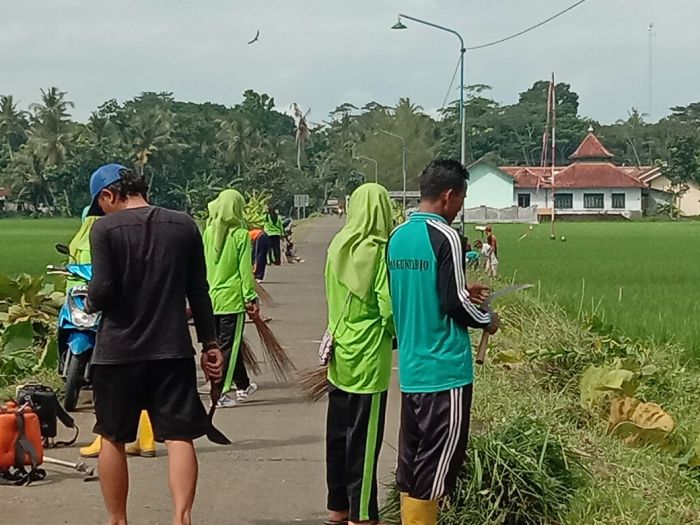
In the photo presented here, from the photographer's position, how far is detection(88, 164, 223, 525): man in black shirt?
17.5 ft

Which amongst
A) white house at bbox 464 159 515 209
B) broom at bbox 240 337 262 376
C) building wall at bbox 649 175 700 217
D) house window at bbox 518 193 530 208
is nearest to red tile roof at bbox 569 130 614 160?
building wall at bbox 649 175 700 217

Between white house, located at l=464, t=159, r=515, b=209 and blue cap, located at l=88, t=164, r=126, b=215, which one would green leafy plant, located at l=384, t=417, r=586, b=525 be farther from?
white house, located at l=464, t=159, r=515, b=209

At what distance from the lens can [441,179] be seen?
204 inches

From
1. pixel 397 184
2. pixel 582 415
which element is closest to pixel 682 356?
pixel 582 415

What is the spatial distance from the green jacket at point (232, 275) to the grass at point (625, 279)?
4.24m

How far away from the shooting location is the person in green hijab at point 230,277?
945cm

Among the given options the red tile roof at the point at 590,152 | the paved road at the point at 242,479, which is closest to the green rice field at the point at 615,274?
the paved road at the point at 242,479

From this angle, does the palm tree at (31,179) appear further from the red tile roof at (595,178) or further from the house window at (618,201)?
the house window at (618,201)

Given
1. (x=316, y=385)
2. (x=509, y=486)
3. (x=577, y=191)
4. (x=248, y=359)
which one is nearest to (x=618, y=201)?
(x=577, y=191)

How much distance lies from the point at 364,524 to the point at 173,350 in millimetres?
1291

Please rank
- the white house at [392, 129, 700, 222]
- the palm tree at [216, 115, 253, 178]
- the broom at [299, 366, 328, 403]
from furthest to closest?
the palm tree at [216, 115, 253, 178] → the white house at [392, 129, 700, 222] → the broom at [299, 366, 328, 403]

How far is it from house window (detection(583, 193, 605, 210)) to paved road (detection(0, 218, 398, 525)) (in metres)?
87.3

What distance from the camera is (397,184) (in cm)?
10256

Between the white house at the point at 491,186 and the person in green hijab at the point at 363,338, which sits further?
the white house at the point at 491,186
